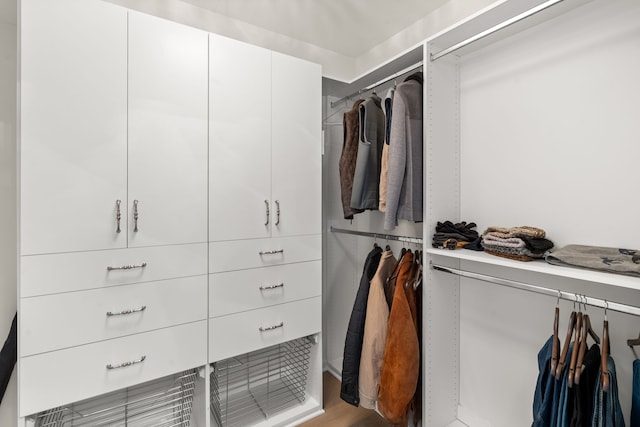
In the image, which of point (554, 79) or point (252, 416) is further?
point (252, 416)

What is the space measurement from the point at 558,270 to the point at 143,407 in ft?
7.14

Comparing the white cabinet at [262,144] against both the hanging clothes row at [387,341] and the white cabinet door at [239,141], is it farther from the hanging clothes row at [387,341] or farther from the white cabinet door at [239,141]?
the hanging clothes row at [387,341]

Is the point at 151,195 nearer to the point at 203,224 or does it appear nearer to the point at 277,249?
the point at 203,224

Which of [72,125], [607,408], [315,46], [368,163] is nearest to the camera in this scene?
[607,408]

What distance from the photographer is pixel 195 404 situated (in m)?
1.76

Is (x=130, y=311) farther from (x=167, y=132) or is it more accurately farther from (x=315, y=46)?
(x=315, y=46)

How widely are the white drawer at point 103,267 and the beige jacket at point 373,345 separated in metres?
0.94

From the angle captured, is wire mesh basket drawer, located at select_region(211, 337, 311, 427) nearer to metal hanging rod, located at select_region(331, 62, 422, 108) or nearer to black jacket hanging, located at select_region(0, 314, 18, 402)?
black jacket hanging, located at select_region(0, 314, 18, 402)

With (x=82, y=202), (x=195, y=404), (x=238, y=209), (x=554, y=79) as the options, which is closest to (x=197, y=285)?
(x=238, y=209)

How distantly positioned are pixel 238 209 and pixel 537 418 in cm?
157

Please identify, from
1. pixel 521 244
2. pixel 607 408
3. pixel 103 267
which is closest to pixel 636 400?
pixel 607 408

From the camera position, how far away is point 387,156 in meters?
1.80

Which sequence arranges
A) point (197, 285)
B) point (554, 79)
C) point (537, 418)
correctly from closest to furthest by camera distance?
1. point (537, 418)
2. point (554, 79)
3. point (197, 285)

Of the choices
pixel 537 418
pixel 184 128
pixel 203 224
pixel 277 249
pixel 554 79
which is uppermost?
pixel 554 79
